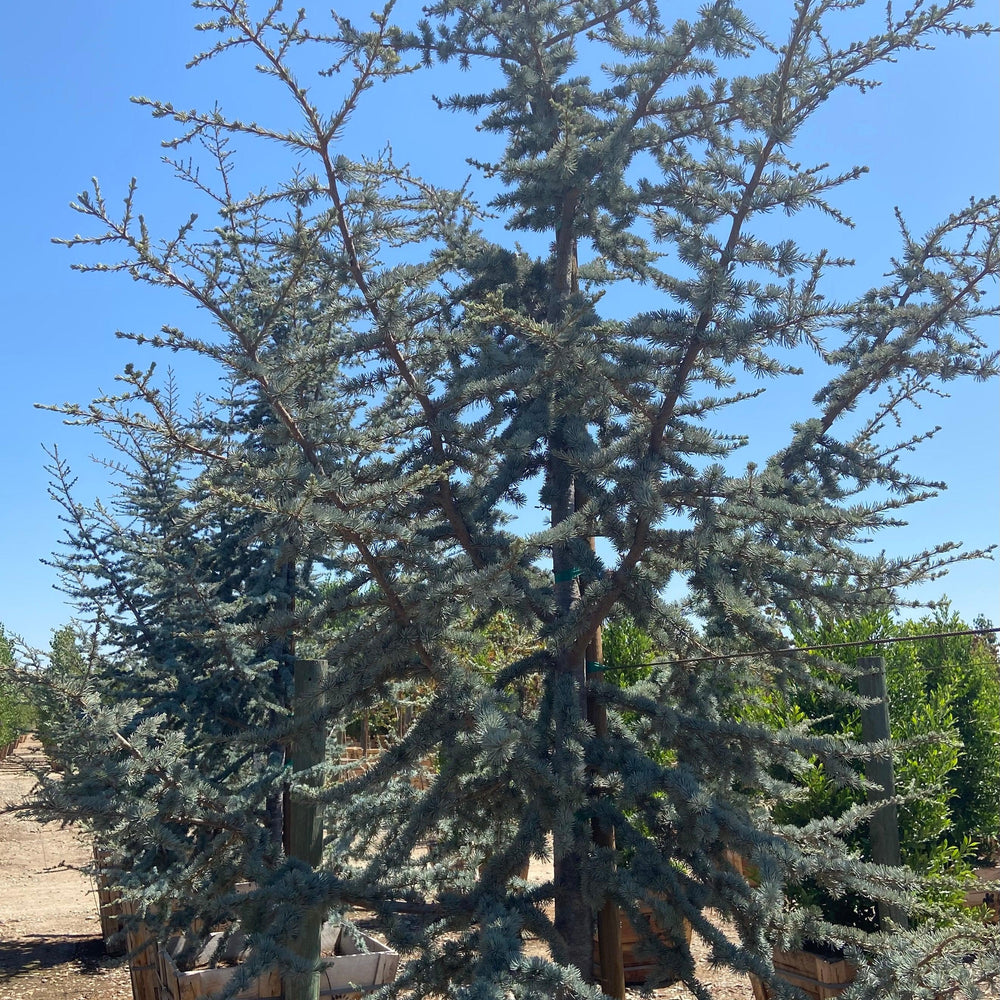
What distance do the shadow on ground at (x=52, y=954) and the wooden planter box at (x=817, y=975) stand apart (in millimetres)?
6454

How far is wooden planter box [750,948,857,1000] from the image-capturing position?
4.86m

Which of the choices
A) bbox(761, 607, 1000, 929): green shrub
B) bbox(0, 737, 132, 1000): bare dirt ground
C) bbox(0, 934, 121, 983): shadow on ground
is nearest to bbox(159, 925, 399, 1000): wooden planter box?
bbox(0, 737, 132, 1000): bare dirt ground

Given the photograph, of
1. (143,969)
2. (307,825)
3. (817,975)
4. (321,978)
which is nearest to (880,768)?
(817,975)

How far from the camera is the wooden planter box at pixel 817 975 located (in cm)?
486

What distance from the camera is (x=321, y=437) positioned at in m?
3.73

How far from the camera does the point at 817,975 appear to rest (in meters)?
4.93

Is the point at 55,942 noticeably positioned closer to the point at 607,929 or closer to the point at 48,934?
the point at 48,934

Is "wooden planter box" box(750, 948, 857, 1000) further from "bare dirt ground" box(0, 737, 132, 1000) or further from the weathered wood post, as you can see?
"bare dirt ground" box(0, 737, 132, 1000)

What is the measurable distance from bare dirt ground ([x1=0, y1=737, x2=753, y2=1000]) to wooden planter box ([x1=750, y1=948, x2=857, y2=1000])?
1.51 feet

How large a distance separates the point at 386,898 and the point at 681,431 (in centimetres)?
227

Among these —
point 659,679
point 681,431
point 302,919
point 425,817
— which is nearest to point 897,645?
point 659,679

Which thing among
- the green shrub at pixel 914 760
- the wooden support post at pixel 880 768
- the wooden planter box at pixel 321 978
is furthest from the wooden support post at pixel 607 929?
the wooden planter box at pixel 321 978

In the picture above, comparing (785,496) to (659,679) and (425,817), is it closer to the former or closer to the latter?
(659,679)

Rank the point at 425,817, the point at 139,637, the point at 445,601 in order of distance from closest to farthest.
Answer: the point at 445,601 < the point at 425,817 < the point at 139,637
